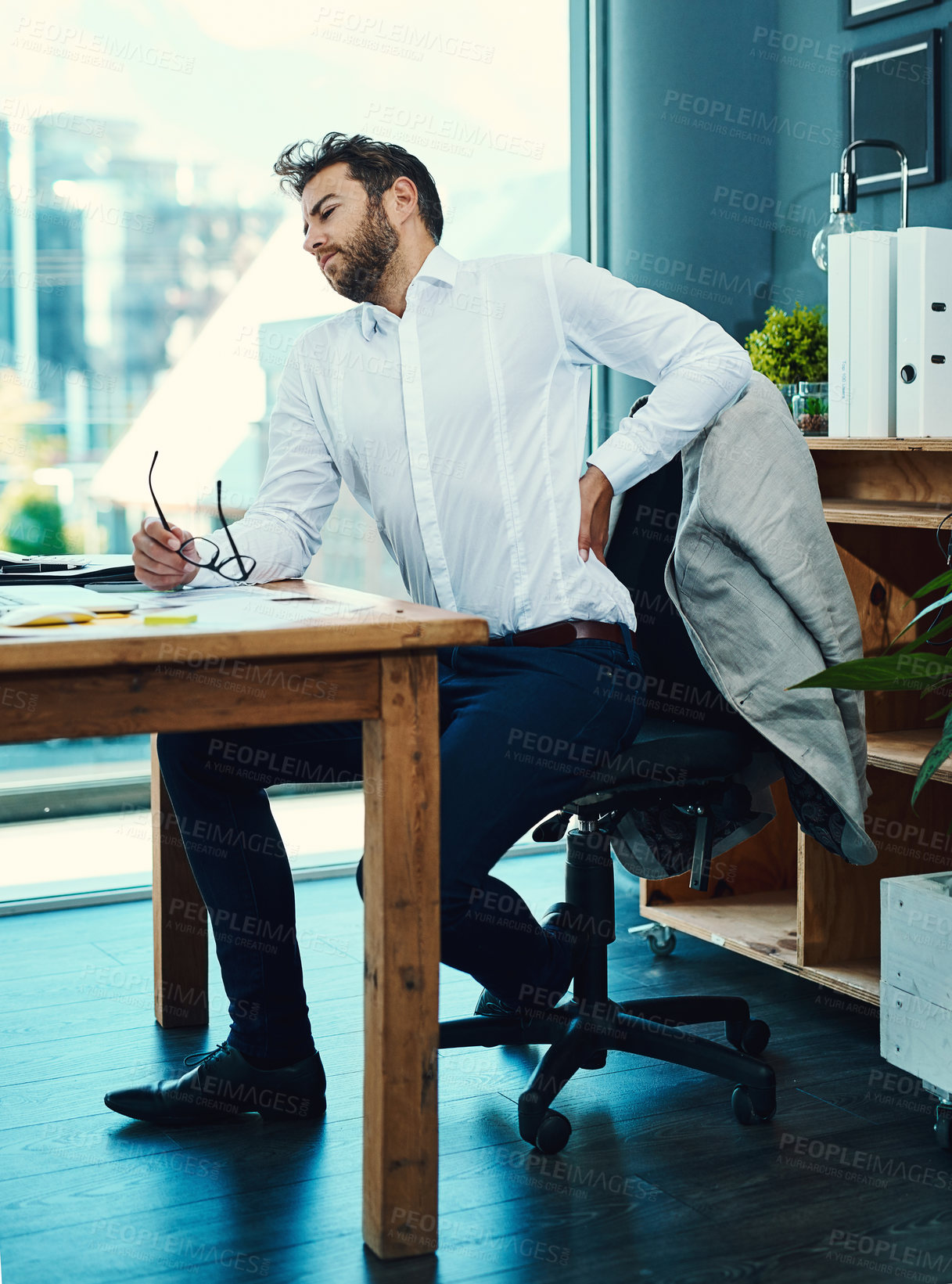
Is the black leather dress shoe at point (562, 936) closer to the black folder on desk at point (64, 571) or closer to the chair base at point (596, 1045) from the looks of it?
the chair base at point (596, 1045)

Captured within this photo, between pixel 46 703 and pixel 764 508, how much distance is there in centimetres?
99

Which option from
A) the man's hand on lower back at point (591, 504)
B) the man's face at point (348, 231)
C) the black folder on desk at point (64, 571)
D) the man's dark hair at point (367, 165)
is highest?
the man's dark hair at point (367, 165)

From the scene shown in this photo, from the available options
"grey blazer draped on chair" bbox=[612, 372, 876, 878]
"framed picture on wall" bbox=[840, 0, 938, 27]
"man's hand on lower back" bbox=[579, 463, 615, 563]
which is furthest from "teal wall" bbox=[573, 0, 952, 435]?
"man's hand on lower back" bbox=[579, 463, 615, 563]

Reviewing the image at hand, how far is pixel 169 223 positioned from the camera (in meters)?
3.12

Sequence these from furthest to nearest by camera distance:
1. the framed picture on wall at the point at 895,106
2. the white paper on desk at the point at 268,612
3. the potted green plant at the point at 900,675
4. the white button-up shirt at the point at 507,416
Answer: the framed picture on wall at the point at 895,106 → the white button-up shirt at the point at 507,416 → the potted green plant at the point at 900,675 → the white paper on desk at the point at 268,612

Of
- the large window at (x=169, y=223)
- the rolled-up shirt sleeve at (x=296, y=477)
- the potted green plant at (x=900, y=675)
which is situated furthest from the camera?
the large window at (x=169, y=223)

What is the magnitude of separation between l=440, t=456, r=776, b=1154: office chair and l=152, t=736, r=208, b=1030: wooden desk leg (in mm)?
556

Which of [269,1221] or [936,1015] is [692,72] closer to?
[936,1015]

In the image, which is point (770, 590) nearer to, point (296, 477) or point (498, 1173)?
point (296, 477)

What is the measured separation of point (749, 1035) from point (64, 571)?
1.25 metres

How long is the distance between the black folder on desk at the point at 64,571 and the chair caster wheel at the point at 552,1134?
0.93 meters

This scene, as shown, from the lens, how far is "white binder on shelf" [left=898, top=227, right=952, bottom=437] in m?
2.25

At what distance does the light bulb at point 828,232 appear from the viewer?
8.56 ft

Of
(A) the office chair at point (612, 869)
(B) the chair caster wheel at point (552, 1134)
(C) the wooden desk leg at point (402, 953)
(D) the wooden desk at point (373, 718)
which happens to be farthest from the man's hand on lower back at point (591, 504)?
(B) the chair caster wheel at point (552, 1134)
